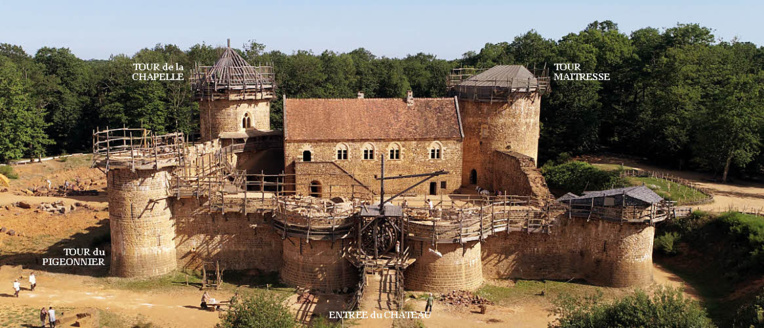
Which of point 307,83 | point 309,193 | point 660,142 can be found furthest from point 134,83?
point 660,142

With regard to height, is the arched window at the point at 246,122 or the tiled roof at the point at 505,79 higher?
the tiled roof at the point at 505,79

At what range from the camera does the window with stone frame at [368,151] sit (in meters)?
45.3

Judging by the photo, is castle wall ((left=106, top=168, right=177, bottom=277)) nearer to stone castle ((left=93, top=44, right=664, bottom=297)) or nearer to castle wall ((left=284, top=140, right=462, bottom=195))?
stone castle ((left=93, top=44, right=664, bottom=297))

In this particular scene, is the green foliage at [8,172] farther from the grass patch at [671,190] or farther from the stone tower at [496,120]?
the grass patch at [671,190]

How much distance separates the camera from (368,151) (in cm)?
4541

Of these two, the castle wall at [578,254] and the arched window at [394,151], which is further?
the arched window at [394,151]

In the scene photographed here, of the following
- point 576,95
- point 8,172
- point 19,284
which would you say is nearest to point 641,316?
point 19,284

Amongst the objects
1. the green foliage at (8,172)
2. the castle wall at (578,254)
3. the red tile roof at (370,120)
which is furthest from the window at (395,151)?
the green foliage at (8,172)

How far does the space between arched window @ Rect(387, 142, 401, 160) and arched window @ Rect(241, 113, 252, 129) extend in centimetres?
1124

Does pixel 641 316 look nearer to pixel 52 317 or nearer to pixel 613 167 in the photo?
pixel 52 317

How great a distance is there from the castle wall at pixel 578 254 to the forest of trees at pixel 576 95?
67.7 feet

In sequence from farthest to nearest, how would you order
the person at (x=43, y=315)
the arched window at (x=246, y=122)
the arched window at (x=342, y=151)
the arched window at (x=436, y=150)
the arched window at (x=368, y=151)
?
the arched window at (x=246, y=122)
the arched window at (x=436, y=150)
the arched window at (x=368, y=151)
the arched window at (x=342, y=151)
the person at (x=43, y=315)

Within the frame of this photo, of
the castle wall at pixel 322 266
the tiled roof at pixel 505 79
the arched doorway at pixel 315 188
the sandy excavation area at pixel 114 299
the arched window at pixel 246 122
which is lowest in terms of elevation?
the sandy excavation area at pixel 114 299

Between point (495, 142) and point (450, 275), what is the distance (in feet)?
55.9
